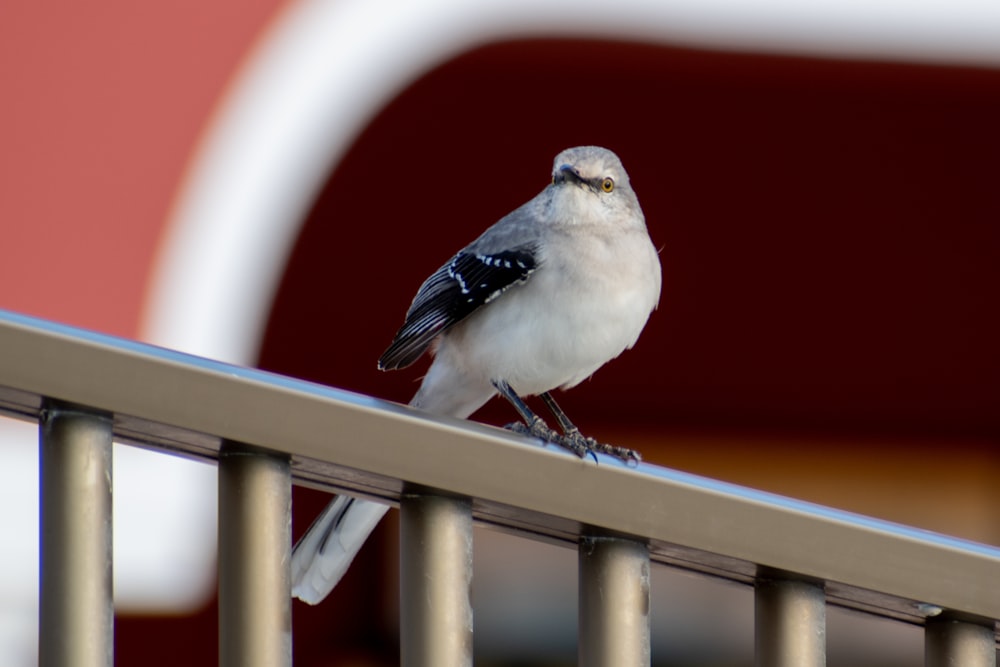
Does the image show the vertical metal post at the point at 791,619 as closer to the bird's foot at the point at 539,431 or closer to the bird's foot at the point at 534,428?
the bird's foot at the point at 539,431

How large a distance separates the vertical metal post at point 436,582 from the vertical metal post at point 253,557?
0.13 meters

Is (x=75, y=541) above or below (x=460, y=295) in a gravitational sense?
below

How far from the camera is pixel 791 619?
1.49 meters

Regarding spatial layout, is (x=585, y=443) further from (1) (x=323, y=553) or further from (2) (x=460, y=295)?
(2) (x=460, y=295)

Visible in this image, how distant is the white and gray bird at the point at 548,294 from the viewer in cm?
316

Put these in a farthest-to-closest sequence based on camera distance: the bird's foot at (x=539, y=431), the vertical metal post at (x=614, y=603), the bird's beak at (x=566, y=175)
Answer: the bird's beak at (x=566, y=175), the bird's foot at (x=539, y=431), the vertical metal post at (x=614, y=603)

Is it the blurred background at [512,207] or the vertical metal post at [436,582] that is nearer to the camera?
the vertical metal post at [436,582]

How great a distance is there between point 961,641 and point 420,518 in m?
0.61

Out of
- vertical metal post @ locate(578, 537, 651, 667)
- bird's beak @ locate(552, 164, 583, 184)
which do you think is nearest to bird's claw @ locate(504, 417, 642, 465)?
vertical metal post @ locate(578, 537, 651, 667)

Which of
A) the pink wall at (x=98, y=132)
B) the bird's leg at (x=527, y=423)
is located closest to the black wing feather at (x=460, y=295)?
the bird's leg at (x=527, y=423)

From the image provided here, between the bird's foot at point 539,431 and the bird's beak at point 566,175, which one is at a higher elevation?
the bird's beak at point 566,175

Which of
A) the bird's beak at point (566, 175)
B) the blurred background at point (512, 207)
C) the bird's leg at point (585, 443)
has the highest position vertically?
the blurred background at point (512, 207)

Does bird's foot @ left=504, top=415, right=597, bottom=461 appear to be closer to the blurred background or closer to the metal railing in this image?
the metal railing

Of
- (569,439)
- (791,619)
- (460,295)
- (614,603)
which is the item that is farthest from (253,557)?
(460,295)
